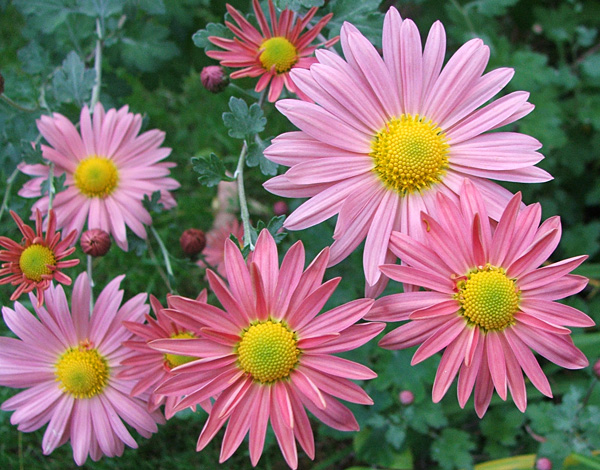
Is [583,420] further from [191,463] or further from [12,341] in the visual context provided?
[12,341]

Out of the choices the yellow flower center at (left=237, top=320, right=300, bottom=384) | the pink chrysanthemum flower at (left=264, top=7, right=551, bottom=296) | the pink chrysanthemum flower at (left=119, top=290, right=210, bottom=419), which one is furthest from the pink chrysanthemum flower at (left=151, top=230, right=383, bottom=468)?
the pink chrysanthemum flower at (left=119, top=290, right=210, bottom=419)

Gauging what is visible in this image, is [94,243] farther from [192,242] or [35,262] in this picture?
[192,242]

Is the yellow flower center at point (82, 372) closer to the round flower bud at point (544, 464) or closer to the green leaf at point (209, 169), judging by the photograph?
the green leaf at point (209, 169)

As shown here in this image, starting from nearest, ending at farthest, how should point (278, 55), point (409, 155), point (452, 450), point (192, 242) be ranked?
point (409, 155)
point (278, 55)
point (192, 242)
point (452, 450)

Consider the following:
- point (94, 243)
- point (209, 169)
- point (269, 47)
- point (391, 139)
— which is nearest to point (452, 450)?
point (391, 139)

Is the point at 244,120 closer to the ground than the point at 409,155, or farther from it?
farther from it

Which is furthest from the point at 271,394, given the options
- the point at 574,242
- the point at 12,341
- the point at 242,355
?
the point at 574,242
